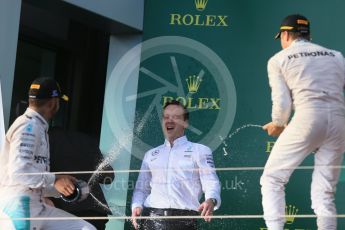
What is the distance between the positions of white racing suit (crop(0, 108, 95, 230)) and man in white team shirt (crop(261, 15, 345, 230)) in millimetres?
1131

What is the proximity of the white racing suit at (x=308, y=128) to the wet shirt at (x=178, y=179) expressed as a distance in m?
1.05

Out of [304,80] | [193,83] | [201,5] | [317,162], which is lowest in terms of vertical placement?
[317,162]

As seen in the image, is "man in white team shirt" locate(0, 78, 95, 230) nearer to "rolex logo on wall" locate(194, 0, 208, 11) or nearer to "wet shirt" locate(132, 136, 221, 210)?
"wet shirt" locate(132, 136, 221, 210)

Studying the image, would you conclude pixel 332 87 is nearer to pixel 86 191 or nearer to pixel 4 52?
pixel 86 191

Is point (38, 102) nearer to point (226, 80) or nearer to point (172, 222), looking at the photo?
point (172, 222)

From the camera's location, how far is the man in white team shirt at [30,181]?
478cm

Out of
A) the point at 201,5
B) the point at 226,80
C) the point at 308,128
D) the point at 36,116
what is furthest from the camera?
the point at 201,5

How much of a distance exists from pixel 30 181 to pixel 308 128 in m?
Answer: 1.56

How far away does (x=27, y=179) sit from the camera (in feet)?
15.6

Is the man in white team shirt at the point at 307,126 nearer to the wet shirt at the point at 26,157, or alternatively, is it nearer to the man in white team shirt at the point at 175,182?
the man in white team shirt at the point at 175,182

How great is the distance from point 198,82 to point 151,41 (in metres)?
0.61

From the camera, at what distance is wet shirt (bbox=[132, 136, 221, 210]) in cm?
565

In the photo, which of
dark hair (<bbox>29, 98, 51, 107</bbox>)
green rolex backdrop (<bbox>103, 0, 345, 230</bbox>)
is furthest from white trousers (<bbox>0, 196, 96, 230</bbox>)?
green rolex backdrop (<bbox>103, 0, 345, 230</bbox>)

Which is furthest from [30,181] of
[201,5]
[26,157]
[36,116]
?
[201,5]
